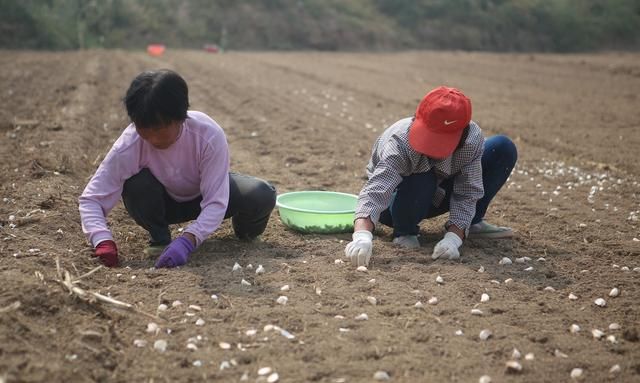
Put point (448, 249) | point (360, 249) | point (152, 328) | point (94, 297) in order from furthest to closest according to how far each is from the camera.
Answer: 1. point (448, 249)
2. point (360, 249)
3. point (94, 297)
4. point (152, 328)

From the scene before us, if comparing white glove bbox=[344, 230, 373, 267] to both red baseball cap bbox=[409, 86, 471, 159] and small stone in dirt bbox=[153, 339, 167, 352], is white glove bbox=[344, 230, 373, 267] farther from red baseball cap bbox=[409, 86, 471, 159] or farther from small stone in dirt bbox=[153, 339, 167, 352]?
small stone in dirt bbox=[153, 339, 167, 352]

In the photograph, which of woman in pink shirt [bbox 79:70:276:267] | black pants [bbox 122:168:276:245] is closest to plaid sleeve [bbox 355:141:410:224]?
black pants [bbox 122:168:276:245]

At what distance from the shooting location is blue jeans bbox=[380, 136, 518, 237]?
4.14 metres

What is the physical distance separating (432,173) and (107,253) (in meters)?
1.90

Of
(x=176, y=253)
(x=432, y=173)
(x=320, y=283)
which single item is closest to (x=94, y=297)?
(x=176, y=253)

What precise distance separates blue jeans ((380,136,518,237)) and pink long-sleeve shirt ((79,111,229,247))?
3.48 ft

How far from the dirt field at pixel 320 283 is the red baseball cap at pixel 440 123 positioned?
0.68 meters

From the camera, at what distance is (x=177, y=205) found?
13.8 ft

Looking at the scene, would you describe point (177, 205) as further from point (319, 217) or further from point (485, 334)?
point (485, 334)

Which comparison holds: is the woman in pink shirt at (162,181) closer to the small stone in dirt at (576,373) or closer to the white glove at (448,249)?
the white glove at (448,249)

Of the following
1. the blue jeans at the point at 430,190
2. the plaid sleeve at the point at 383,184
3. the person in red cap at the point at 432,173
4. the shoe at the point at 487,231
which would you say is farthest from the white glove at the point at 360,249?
the shoe at the point at 487,231

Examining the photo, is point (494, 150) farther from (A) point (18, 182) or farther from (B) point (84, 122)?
(B) point (84, 122)

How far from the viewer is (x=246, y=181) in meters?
4.24

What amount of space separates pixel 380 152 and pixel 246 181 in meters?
0.83
